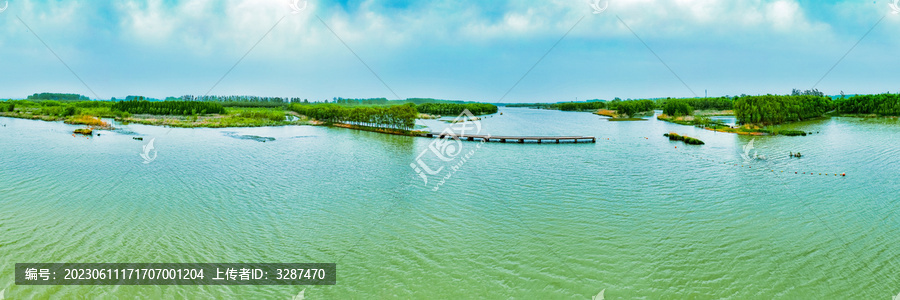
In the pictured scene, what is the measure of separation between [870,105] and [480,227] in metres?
112

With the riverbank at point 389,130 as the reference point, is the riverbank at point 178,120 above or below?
above

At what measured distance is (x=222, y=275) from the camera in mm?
11258

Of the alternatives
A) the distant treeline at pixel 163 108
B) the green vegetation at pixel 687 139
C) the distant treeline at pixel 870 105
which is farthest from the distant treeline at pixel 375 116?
the distant treeline at pixel 870 105

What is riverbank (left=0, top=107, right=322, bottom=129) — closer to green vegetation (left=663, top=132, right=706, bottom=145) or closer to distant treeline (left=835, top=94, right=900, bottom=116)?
green vegetation (left=663, top=132, right=706, bottom=145)

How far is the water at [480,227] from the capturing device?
11.0 meters

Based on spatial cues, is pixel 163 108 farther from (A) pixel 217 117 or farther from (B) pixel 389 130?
(B) pixel 389 130

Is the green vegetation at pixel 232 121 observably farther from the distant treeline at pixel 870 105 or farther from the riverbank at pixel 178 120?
the distant treeline at pixel 870 105

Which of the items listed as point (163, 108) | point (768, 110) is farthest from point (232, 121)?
point (768, 110)

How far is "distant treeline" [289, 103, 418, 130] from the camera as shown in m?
63.2

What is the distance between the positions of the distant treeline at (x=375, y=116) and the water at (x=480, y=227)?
111 feet

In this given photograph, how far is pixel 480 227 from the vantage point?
615 inches

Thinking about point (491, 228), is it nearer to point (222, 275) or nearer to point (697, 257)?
point (697, 257)

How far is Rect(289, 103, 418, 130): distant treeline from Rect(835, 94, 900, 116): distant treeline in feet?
305

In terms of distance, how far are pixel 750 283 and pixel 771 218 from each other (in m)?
7.64
